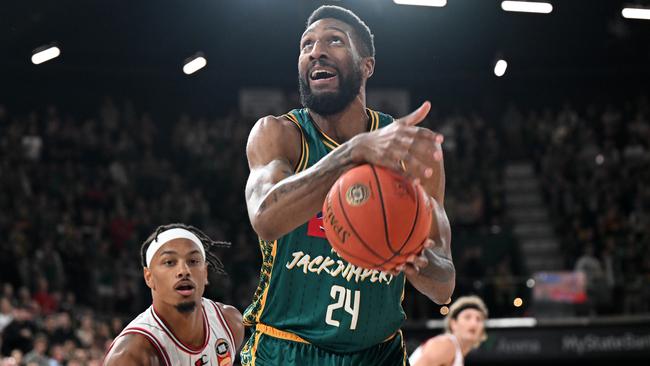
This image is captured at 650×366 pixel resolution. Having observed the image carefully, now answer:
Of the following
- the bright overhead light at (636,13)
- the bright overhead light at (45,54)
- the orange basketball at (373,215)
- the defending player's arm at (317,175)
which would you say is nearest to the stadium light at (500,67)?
the bright overhead light at (636,13)

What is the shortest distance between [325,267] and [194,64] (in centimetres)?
1530

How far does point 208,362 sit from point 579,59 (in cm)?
1656

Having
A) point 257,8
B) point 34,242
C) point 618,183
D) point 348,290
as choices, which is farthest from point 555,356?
point 348,290

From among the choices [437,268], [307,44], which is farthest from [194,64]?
[437,268]

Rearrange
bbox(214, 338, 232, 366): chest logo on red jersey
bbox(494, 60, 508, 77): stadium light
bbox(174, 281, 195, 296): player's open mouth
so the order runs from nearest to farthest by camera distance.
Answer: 1. bbox(174, 281, 195, 296): player's open mouth
2. bbox(214, 338, 232, 366): chest logo on red jersey
3. bbox(494, 60, 508, 77): stadium light

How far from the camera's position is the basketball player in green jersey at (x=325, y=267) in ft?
10.9

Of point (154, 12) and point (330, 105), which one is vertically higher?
point (154, 12)

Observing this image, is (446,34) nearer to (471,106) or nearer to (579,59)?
(471,106)

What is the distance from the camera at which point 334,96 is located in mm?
3434

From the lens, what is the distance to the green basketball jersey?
134 inches

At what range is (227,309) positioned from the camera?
4.88m

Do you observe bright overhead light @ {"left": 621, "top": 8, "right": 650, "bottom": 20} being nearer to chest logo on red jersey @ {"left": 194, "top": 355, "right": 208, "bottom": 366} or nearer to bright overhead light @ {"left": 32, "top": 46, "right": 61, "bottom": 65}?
bright overhead light @ {"left": 32, "top": 46, "right": 61, "bottom": 65}

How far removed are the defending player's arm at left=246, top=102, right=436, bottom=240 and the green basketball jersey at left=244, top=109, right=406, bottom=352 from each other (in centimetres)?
43

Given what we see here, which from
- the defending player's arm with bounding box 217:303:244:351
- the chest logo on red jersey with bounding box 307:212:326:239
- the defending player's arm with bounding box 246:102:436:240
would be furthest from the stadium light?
the defending player's arm with bounding box 246:102:436:240
